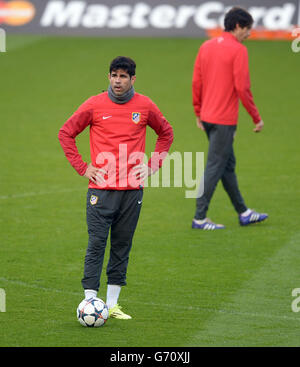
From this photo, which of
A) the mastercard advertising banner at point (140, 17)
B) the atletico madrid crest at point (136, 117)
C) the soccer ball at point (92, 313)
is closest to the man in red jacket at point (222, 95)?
the atletico madrid crest at point (136, 117)

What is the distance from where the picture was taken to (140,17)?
90.7ft

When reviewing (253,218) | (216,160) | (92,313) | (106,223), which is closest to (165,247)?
(216,160)

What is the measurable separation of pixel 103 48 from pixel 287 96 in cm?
758

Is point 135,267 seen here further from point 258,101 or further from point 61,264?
point 258,101

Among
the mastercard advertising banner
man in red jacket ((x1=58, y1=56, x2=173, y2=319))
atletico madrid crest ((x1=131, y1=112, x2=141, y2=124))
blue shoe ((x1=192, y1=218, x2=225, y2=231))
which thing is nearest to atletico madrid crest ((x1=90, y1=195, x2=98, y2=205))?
man in red jacket ((x1=58, y1=56, x2=173, y2=319))

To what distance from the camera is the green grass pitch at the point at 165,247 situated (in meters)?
7.43

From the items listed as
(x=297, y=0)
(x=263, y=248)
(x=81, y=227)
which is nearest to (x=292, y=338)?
(x=263, y=248)

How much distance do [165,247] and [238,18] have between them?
3.01m

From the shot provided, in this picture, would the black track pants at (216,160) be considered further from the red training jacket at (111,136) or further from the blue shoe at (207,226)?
the red training jacket at (111,136)

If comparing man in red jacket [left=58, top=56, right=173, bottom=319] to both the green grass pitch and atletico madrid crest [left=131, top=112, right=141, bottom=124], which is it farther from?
the green grass pitch

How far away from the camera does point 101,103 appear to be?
7480mm

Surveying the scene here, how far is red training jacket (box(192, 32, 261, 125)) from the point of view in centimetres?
1080

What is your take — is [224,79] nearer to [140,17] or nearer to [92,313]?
[92,313]

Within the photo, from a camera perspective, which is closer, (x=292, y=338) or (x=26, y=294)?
(x=292, y=338)
